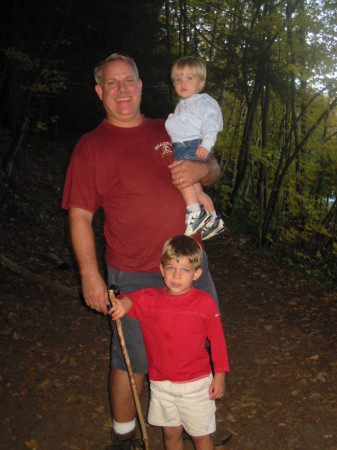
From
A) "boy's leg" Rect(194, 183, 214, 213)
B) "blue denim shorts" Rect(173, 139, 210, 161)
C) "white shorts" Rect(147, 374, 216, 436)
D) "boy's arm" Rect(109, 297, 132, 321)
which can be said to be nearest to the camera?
"boy's arm" Rect(109, 297, 132, 321)

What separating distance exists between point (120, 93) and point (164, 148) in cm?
48

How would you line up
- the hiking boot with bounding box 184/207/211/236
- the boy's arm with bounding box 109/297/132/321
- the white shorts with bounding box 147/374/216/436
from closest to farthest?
the boy's arm with bounding box 109/297/132/321
the white shorts with bounding box 147/374/216/436
the hiking boot with bounding box 184/207/211/236

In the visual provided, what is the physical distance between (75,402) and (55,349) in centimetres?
118

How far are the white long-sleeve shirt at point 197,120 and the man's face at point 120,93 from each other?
1.25ft

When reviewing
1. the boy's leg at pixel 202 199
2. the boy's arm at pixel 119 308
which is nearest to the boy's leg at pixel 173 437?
the boy's arm at pixel 119 308

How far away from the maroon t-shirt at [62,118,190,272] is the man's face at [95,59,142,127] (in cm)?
7

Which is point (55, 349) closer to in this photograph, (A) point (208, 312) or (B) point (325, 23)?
(A) point (208, 312)

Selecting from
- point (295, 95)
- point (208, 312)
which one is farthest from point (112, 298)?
point (295, 95)

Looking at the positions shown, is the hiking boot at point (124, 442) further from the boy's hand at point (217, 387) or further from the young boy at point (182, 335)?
the boy's hand at point (217, 387)

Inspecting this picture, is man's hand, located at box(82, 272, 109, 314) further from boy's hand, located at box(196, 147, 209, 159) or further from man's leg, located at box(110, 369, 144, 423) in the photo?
boy's hand, located at box(196, 147, 209, 159)

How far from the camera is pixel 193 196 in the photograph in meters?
3.10

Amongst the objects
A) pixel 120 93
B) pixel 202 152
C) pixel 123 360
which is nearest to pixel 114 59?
pixel 120 93

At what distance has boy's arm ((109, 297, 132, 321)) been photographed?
2688mm

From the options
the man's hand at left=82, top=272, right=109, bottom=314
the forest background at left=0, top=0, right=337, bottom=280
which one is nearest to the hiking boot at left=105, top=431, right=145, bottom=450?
the man's hand at left=82, top=272, right=109, bottom=314
